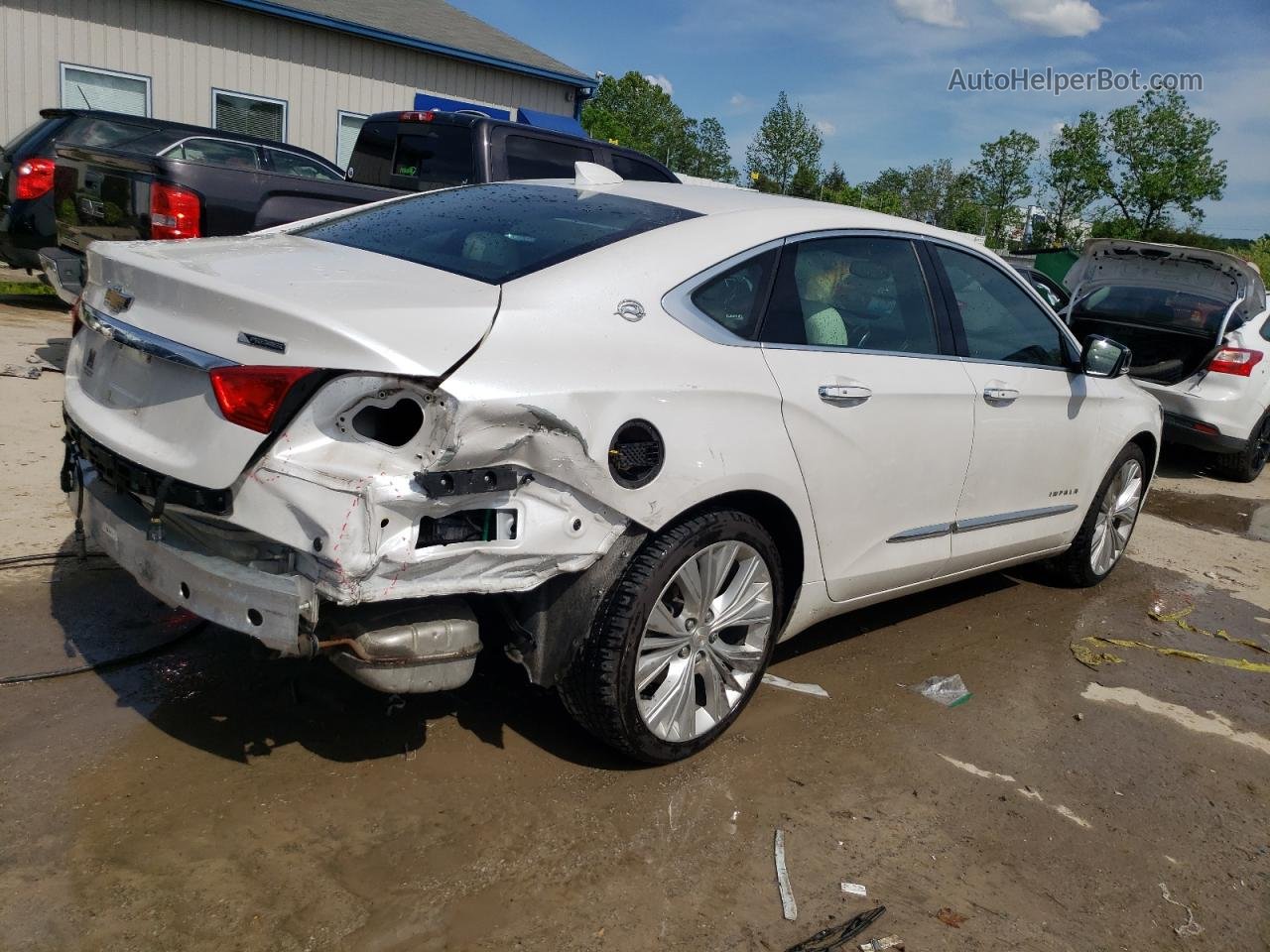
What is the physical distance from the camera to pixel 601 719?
3061mm

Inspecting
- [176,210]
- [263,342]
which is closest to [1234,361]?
[176,210]

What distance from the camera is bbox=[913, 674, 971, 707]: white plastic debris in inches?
162

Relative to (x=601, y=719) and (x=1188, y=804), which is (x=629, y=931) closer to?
(x=601, y=719)

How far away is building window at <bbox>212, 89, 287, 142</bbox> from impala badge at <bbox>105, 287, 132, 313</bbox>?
536 inches

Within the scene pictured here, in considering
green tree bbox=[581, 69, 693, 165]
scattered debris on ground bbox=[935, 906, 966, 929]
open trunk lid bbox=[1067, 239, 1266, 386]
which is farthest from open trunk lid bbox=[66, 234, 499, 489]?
green tree bbox=[581, 69, 693, 165]

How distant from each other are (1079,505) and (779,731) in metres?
2.30

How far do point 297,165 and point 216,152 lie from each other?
0.76 m

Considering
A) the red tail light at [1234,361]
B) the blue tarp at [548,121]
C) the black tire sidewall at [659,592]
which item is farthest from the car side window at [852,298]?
the blue tarp at [548,121]

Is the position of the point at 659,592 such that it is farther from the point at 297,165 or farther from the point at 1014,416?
the point at 297,165

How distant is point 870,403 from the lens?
3576 mm

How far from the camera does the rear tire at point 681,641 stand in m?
2.95

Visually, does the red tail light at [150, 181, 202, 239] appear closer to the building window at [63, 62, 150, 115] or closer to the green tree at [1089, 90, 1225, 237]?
the building window at [63, 62, 150, 115]

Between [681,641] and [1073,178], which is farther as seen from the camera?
[1073,178]

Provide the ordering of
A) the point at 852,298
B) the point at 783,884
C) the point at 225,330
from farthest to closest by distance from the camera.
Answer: the point at 852,298 → the point at 783,884 → the point at 225,330
